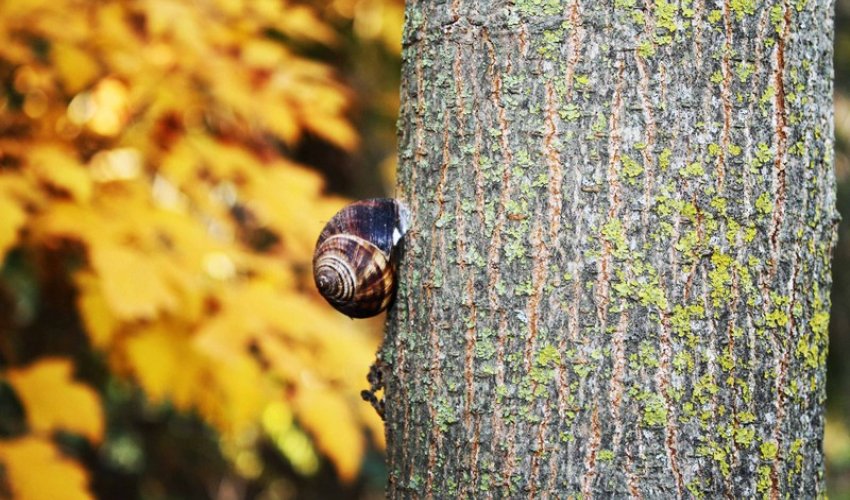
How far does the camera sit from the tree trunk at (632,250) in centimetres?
111

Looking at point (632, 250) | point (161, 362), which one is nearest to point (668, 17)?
point (632, 250)

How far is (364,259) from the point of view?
1299 mm

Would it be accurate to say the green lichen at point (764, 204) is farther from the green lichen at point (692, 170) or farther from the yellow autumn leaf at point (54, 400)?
the yellow autumn leaf at point (54, 400)

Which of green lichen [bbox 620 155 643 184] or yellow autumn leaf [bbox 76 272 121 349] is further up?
yellow autumn leaf [bbox 76 272 121 349]

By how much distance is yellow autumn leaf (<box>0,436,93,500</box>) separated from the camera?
6.19ft

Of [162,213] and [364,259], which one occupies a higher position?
[162,213]

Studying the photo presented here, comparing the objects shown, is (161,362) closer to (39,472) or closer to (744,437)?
(39,472)

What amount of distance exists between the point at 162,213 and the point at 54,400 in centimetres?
61

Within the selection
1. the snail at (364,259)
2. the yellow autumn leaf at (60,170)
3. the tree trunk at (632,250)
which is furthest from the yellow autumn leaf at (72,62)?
the tree trunk at (632,250)

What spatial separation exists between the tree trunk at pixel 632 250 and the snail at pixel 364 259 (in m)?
0.15

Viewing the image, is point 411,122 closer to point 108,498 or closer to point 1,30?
point 1,30

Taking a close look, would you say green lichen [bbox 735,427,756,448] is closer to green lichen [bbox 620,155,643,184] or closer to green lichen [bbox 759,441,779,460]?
green lichen [bbox 759,441,779,460]

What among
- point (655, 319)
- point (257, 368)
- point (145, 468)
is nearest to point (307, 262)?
point (257, 368)

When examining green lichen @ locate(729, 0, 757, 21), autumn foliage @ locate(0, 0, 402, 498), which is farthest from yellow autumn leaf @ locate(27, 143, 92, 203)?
green lichen @ locate(729, 0, 757, 21)
